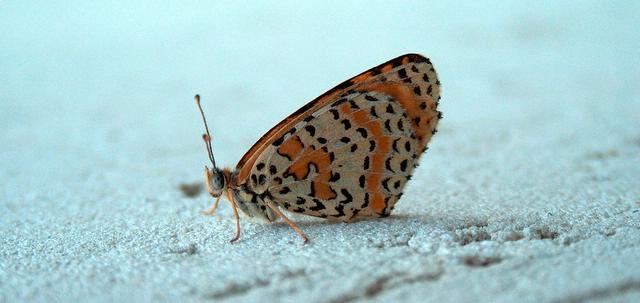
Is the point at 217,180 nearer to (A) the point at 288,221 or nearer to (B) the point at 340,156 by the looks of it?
(A) the point at 288,221

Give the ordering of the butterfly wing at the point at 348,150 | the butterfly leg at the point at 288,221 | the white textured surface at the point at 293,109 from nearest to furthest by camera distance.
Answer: the white textured surface at the point at 293,109 → the butterfly leg at the point at 288,221 → the butterfly wing at the point at 348,150

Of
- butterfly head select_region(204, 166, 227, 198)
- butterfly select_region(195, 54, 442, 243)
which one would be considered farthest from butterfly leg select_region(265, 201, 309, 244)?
butterfly head select_region(204, 166, 227, 198)

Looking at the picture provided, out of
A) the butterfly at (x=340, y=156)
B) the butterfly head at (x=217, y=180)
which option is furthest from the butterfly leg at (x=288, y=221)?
the butterfly head at (x=217, y=180)

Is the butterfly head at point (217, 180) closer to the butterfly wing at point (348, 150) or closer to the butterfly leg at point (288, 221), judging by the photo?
the butterfly wing at point (348, 150)

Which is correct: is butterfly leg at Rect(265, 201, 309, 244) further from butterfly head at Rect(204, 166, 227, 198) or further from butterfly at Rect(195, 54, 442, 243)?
butterfly head at Rect(204, 166, 227, 198)

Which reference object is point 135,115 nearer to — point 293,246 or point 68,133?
point 68,133

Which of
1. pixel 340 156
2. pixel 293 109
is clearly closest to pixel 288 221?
pixel 340 156
